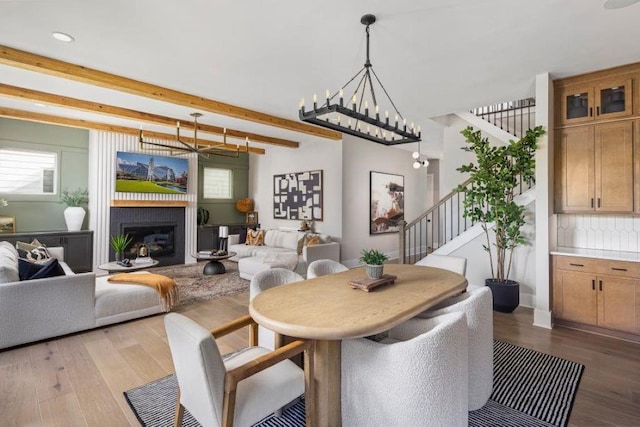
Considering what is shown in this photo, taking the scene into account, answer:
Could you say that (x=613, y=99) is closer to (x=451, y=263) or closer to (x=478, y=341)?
(x=451, y=263)

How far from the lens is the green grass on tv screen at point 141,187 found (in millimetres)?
6387

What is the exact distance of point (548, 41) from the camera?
9.07 feet

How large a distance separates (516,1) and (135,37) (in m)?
3.01

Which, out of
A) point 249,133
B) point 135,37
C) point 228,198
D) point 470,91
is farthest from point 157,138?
point 470,91

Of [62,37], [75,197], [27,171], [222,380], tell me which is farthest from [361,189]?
[27,171]

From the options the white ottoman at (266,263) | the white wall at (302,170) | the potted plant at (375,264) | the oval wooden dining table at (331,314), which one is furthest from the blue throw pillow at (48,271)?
the white wall at (302,170)

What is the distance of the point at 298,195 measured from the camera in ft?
24.0

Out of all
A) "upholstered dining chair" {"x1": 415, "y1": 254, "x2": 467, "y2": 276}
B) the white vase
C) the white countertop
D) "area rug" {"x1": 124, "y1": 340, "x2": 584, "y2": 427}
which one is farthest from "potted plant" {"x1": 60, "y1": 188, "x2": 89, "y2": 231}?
the white countertop

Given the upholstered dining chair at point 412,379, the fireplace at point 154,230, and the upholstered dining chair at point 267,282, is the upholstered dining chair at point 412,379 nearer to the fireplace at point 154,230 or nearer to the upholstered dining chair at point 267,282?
the upholstered dining chair at point 267,282

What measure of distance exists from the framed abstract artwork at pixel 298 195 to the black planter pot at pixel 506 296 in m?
3.75

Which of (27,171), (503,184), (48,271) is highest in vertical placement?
(27,171)

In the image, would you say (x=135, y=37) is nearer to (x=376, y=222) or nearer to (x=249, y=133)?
(x=249, y=133)

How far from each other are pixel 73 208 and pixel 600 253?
25.8ft


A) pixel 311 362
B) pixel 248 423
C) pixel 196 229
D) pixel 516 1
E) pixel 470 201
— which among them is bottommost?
pixel 248 423
